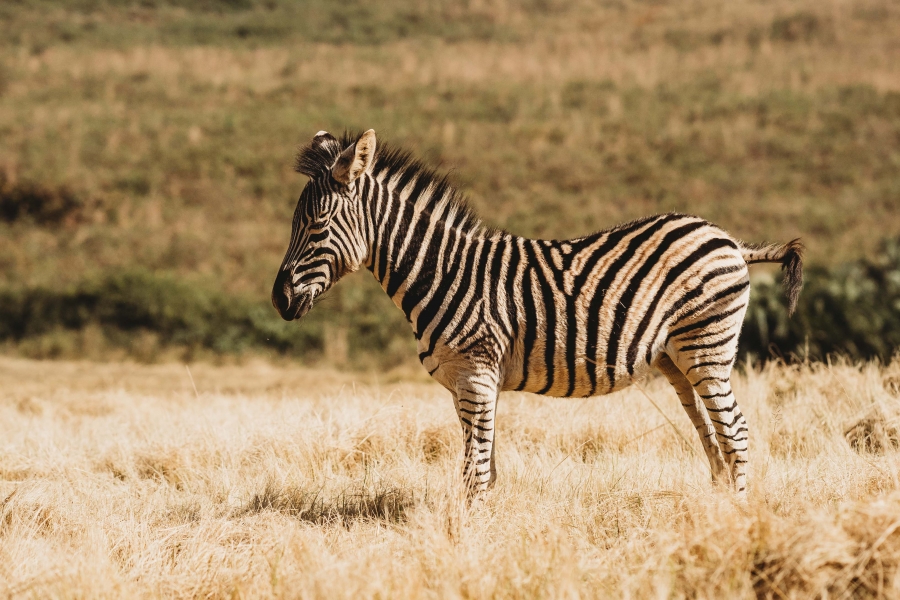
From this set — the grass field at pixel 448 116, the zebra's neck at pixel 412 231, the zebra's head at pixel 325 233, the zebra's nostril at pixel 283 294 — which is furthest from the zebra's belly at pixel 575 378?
the grass field at pixel 448 116

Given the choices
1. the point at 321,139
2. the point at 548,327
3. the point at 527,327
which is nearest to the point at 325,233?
the point at 321,139

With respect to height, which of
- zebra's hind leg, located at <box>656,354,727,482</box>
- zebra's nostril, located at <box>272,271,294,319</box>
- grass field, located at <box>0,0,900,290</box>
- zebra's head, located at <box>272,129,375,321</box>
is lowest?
zebra's hind leg, located at <box>656,354,727,482</box>

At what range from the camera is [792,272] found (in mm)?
5707

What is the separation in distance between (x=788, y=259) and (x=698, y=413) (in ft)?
3.80

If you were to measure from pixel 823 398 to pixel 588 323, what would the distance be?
3.50 meters

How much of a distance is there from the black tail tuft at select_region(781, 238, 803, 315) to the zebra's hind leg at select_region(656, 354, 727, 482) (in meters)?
0.82

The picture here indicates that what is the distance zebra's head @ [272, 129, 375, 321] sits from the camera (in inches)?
209

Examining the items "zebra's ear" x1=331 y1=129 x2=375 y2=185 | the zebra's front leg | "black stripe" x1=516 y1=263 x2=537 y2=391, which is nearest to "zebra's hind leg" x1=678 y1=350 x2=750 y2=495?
"black stripe" x1=516 y1=263 x2=537 y2=391

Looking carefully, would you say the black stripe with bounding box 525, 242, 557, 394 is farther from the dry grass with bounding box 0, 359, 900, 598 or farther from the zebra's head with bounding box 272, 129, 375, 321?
the zebra's head with bounding box 272, 129, 375, 321

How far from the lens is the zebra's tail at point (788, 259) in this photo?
569 centimetres

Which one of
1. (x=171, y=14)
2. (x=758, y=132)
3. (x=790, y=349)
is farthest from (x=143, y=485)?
(x=171, y=14)

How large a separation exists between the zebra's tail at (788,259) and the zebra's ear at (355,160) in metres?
2.50

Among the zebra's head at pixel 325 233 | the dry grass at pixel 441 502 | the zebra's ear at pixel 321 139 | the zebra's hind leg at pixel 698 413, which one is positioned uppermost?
the zebra's ear at pixel 321 139

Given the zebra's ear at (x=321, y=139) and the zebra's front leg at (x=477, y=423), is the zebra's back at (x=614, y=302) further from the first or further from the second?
the zebra's ear at (x=321, y=139)
